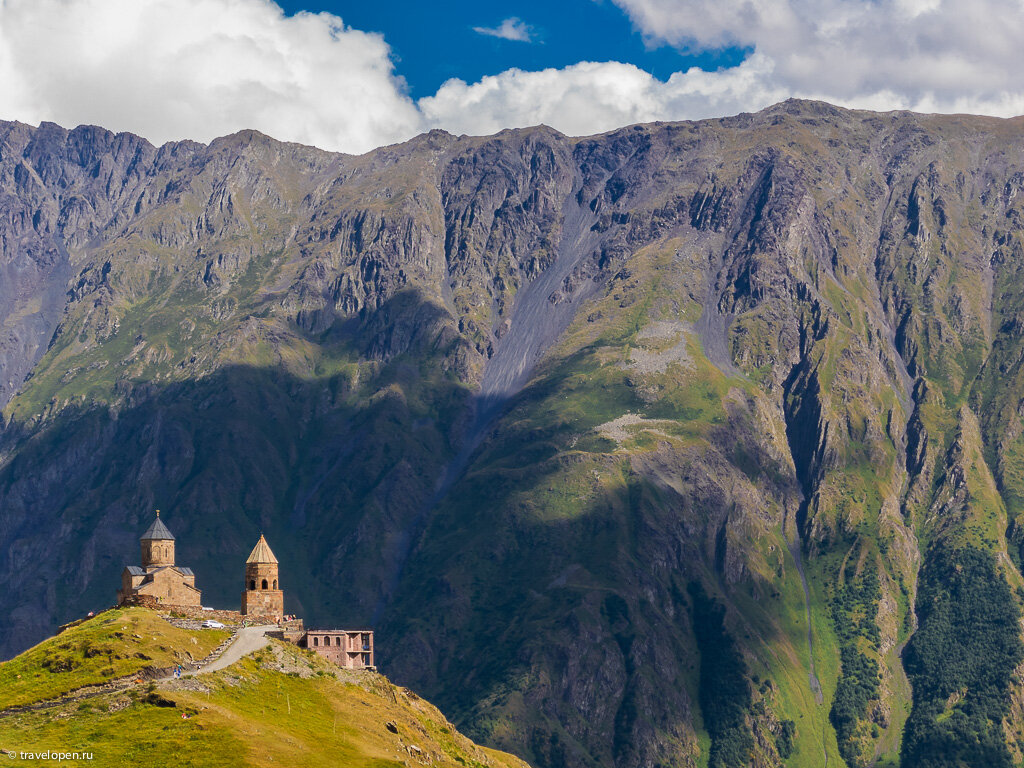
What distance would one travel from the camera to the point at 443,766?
197875mm

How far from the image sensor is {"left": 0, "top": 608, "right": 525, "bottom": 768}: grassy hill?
16188 cm

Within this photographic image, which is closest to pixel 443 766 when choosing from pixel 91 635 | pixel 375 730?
pixel 375 730

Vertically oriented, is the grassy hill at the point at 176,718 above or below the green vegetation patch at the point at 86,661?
below

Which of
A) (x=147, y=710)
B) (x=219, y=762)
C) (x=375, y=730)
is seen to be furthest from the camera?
(x=375, y=730)

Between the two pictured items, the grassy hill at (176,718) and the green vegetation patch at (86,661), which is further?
the green vegetation patch at (86,661)

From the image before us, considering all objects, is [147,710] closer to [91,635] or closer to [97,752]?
[97,752]

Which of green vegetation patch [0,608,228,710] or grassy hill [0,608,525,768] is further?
green vegetation patch [0,608,228,710]

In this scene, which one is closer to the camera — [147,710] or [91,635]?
[147,710]

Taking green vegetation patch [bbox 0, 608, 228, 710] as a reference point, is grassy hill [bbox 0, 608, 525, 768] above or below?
below

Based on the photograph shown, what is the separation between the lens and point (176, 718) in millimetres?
169500

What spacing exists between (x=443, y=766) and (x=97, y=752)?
2021 inches

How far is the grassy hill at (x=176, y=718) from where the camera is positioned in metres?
162

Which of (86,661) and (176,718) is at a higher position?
(86,661)

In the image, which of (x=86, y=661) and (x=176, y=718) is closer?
(x=176, y=718)
